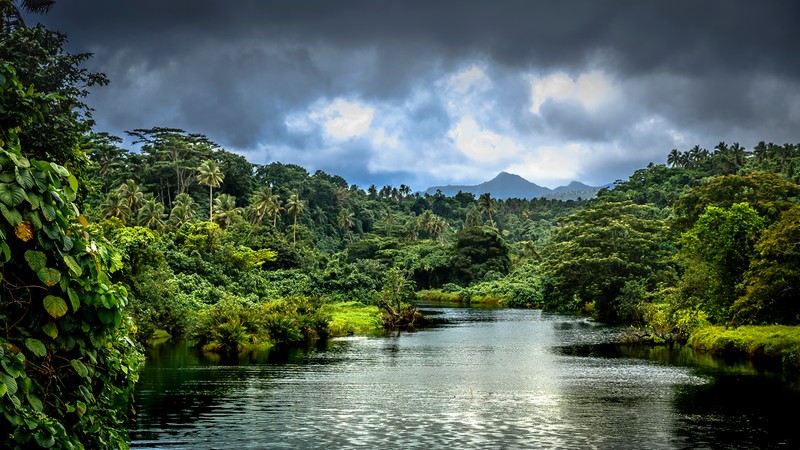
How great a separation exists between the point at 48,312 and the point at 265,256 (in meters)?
70.0

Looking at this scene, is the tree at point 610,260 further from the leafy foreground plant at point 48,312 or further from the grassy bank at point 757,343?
the leafy foreground plant at point 48,312

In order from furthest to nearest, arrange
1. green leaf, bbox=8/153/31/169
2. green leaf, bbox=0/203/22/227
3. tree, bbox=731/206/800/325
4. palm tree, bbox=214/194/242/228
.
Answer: palm tree, bbox=214/194/242/228, tree, bbox=731/206/800/325, green leaf, bbox=8/153/31/169, green leaf, bbox=0/203/22/227

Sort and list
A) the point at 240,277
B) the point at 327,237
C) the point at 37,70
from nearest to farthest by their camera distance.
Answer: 1. the point at 37,70
2. the point at 240,277
3. the point at 327,237

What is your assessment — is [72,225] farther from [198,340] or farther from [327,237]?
[327,237]

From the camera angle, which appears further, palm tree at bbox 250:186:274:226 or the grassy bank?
palm tree at bbox 250:186:274:226

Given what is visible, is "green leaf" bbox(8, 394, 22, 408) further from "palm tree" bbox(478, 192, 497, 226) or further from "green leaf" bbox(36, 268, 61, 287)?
"palm tree" bbox(478, 192, 497, 226)

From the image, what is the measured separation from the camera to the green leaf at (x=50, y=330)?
607 cm

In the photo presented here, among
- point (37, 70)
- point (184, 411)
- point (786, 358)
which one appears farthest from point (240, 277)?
point (786, 358)

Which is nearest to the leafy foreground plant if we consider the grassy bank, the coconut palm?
the grassy bank

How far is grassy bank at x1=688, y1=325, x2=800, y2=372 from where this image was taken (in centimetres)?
3241

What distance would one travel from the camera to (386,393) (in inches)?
1101

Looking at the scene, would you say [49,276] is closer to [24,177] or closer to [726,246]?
[24,177]

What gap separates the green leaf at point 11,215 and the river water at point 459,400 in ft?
47.5

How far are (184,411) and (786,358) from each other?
91.1ft
